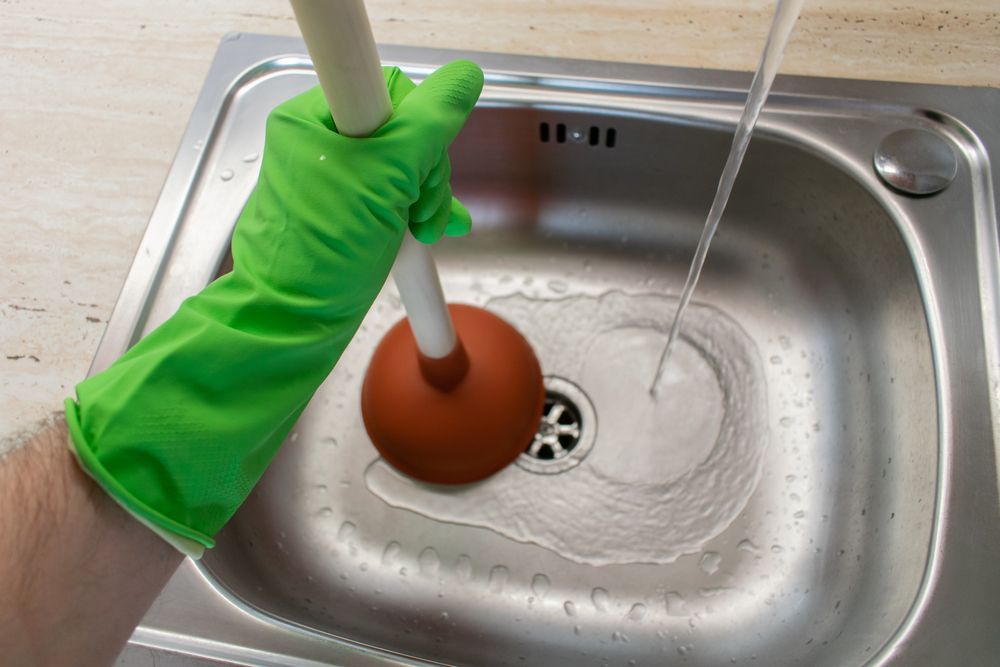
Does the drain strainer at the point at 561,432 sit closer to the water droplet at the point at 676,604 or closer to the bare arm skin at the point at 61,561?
the water droplet at the point at 676,604

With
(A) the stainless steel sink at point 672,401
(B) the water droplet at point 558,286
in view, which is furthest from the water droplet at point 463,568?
(B) the water droplet at point 558,286

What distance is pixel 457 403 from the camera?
0.75 meters

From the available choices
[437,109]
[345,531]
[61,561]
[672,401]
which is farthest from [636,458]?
[61,561]

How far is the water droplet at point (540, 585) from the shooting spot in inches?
29.7

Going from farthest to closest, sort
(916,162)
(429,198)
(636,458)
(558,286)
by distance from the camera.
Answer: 1. (558,286)
2. (636,458)
3. (916,162)
4. (429,198)

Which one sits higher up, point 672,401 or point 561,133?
point 561,133

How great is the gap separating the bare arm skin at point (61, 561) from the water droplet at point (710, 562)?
533 millimetres

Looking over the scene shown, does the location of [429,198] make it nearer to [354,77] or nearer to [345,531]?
[354,77]

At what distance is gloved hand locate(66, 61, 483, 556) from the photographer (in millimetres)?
453

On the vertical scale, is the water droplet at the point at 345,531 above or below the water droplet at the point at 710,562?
below

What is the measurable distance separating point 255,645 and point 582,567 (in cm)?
35

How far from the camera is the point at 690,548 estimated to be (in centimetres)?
76

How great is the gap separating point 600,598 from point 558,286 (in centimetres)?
38

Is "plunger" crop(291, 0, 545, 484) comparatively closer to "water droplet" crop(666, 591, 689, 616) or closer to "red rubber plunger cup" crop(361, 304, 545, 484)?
"red rubber plunger cup" crop(361, 304, 545, 484)
